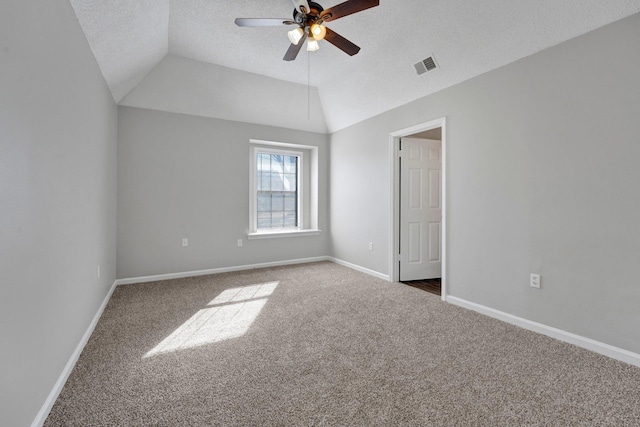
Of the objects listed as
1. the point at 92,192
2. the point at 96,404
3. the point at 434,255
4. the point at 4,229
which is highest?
the point at 92,192

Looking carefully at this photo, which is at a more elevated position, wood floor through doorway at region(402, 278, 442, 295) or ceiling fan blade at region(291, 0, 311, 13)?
ceiling fan blade at region(291, 0, 311, 13)

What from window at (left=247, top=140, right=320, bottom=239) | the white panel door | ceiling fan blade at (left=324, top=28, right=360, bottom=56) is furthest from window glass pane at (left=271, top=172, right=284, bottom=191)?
ceiling fan blade at (left=324, top=28, right=360, bottom=56)

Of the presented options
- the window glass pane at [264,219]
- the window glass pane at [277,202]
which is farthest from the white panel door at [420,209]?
the window glass pane at [264,219]

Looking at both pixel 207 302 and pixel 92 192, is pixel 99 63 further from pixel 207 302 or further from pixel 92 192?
pixel 207 302

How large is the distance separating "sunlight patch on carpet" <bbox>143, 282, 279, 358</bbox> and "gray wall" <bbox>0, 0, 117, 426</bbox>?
0.65 m

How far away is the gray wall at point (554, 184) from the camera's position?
80.7 inches

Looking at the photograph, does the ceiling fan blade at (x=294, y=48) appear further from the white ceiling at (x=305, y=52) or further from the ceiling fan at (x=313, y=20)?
the white ceiling at (x=305, y=52)

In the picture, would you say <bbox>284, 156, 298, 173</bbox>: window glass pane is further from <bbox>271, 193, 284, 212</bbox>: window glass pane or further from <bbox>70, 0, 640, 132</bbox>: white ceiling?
<bbox>70, 0, 640, 132</bbox>: white ceiling

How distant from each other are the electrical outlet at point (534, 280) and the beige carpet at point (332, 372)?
0.40 metres

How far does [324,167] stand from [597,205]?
3878mm

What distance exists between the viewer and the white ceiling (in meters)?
2.28

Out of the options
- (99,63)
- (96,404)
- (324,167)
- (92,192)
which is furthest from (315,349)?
(324,167)

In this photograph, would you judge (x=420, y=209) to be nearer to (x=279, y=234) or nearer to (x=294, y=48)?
(x=279, y=234)

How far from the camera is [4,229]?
114 cm
